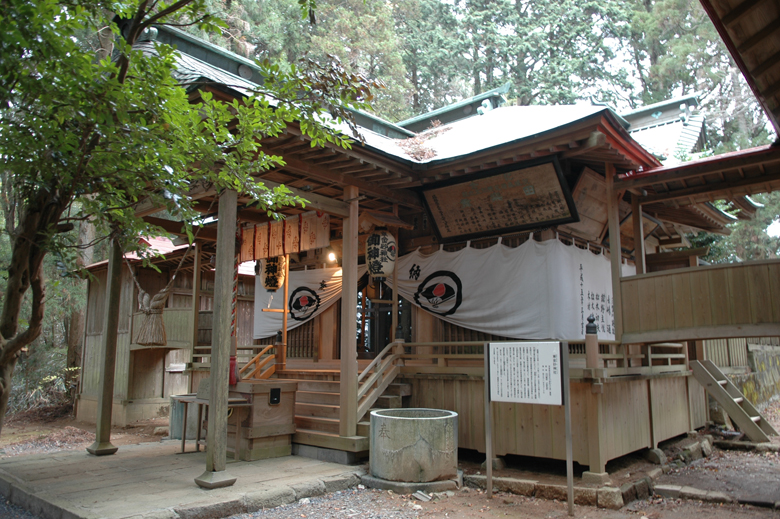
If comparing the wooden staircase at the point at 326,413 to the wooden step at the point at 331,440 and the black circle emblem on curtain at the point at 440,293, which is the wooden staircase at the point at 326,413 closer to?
the wooden step at the point at 331,440

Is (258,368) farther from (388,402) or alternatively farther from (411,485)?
(411,485)

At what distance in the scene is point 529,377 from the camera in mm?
6926

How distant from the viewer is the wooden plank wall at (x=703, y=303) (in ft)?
23.2

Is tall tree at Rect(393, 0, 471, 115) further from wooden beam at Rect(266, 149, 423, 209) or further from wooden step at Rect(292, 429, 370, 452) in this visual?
wooden step at Rect(292, 429, 370, 452)

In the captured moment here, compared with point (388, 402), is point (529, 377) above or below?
above

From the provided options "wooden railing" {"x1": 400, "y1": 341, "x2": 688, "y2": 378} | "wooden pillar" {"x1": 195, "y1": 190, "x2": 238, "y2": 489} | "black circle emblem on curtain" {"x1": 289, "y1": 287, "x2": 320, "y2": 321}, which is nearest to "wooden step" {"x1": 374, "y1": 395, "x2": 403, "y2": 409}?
"wooden railing" {"x1": 400, "y1": 341, "x2": 688, "y2": 378}

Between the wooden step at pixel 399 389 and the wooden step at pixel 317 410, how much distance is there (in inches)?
39.9

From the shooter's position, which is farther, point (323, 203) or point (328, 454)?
point (323, 203)

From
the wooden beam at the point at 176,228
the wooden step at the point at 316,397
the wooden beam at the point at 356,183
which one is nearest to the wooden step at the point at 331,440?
the wooden step at the point at 316,397

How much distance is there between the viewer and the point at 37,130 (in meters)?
4.26

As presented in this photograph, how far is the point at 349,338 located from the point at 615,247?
4.63 meters

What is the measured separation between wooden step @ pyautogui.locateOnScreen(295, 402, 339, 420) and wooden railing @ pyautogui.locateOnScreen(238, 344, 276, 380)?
4.79 ft

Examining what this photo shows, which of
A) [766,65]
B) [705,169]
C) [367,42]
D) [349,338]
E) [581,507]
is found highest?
[367,42]

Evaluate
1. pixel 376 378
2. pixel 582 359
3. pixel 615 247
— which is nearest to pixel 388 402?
pixel 376 378
